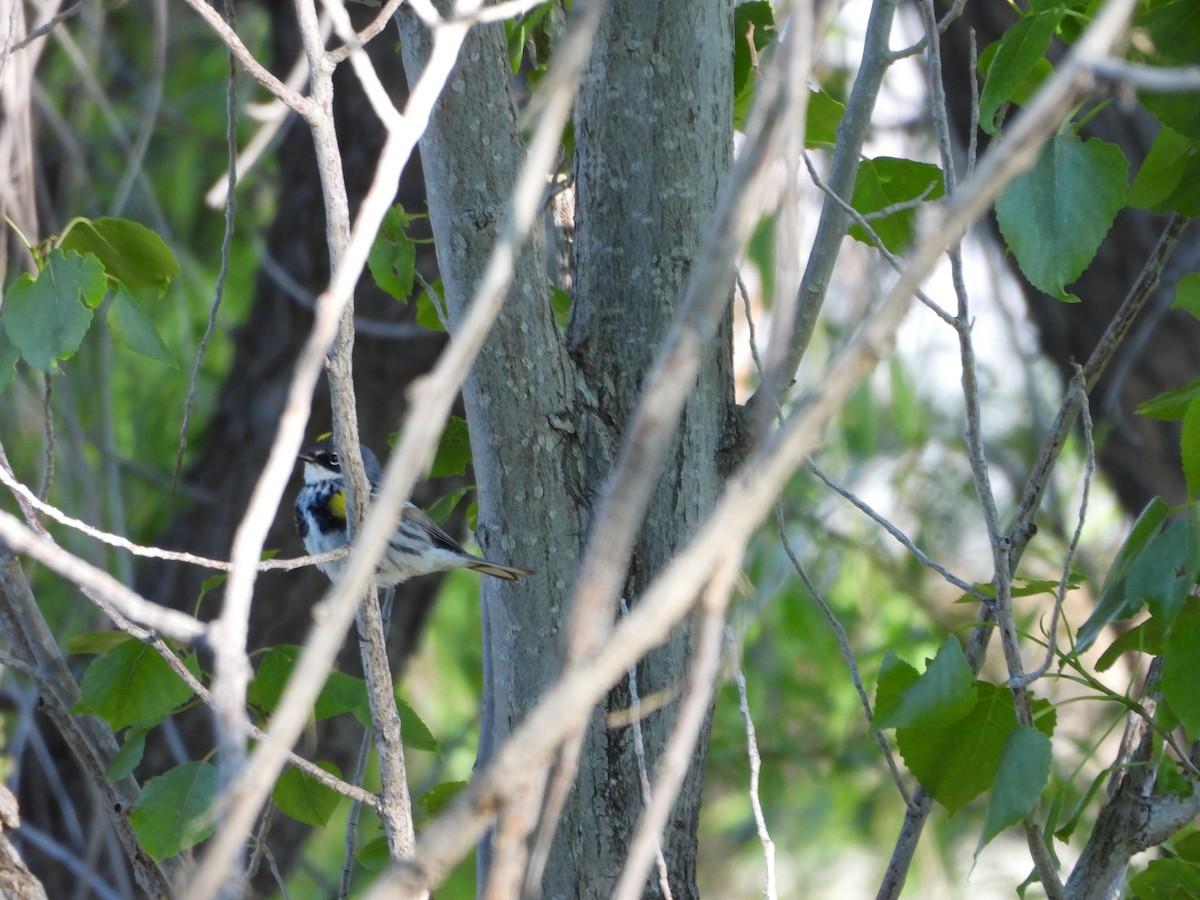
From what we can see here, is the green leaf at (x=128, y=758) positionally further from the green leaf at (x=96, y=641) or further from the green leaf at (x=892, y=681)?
the green leaf at (x=892, y=681)

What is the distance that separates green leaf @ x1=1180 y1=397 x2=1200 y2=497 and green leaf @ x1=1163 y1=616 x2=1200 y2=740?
→ 19 centimetres

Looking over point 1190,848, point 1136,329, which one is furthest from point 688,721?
point 1136,329

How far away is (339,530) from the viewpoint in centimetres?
362

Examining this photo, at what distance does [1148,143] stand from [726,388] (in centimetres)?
270

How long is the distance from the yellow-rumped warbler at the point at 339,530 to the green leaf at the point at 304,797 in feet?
4.64

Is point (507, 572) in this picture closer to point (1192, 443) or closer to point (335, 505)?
point (1192, 443)

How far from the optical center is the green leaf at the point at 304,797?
187cm

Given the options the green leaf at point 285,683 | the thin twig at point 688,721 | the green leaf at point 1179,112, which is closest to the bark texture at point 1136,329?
the green leaf at point 1179,112

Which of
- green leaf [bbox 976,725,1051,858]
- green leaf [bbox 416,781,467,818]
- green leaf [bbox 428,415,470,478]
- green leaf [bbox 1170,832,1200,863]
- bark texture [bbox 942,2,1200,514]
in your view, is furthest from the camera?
bark texture [bbox 942,2,1200,514]

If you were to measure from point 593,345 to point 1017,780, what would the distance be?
2.65 feet

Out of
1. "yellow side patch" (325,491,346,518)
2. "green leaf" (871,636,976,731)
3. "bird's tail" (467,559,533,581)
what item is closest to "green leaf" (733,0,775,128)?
"bird's tail" (467,559,533,581)

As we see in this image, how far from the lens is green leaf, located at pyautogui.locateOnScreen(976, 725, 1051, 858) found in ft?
4.74

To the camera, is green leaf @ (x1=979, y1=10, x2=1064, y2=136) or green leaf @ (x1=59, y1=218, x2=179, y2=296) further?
green leaf @ (x1=59, y1=218, x2=179, y2=296)

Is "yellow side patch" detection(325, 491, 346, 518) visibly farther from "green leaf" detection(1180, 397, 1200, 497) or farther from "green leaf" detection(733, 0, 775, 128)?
"green leaf" detection(1180, 397, 1200, 497)
